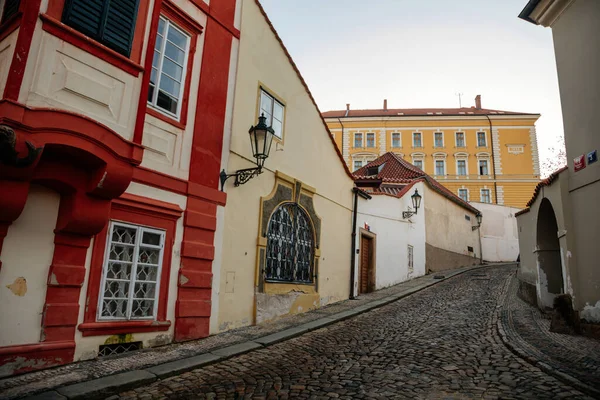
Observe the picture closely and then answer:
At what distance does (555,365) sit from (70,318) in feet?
21.3

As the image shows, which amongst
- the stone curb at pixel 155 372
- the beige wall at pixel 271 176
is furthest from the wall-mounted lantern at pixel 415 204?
the stone curb at pixel 155 372

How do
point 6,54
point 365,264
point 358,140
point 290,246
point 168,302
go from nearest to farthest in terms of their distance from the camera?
1. point 6,54
2. point 168,302
3. point 290,246
4. point 365,264
5. point 358,140

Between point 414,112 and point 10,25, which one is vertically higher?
point 414,112

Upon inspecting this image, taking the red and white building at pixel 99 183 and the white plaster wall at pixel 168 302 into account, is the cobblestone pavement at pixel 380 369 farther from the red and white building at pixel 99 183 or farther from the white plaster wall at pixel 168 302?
the red and white building at pixel 99 183

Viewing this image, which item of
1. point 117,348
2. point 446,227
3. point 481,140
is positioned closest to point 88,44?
point 117,348

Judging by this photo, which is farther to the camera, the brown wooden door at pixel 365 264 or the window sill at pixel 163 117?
the brown wooden door at pixel 365 264

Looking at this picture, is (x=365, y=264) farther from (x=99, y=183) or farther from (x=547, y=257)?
(x=99, y=183)

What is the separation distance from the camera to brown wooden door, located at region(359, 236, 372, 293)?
14.3m

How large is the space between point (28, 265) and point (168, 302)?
7.29 ft

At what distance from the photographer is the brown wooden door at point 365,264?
1432 centimetres

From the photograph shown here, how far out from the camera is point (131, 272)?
243 inches

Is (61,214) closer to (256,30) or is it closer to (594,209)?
(256,30)

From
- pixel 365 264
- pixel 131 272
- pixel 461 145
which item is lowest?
pixel 131 272

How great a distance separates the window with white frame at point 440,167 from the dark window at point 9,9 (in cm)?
4463
